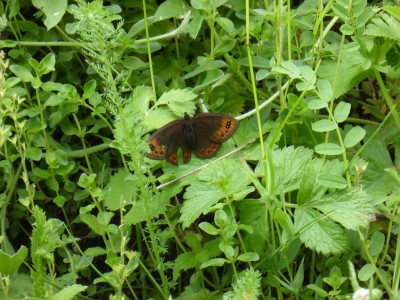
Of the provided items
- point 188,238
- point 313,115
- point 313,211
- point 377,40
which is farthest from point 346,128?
point 188,238

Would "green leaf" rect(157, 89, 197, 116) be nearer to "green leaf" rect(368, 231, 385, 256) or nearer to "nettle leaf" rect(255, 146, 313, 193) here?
"nettle leaf" rect(255, 146, 313, 193)

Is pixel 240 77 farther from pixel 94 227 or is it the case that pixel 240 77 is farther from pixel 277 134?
pixel 94 227

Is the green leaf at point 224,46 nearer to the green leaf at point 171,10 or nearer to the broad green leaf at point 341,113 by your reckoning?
the green leaf at point 171,10

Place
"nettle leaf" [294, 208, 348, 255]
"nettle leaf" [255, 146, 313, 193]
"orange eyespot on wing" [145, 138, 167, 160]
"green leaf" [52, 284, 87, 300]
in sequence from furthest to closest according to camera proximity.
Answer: "orange eyespot on wing" [145, 138, 167, 160] → "nettle leaf" [255, 146, 313, 193] → "nettle leaf" [294, 208, 348, 255] → "green leaf" [52, 284, 87, 300]

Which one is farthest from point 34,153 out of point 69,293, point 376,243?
point 376,243

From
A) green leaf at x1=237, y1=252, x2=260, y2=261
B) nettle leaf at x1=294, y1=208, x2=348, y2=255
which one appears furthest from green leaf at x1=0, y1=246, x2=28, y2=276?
nettle leaf at x1=294, y1=208, x2=348, y2=255

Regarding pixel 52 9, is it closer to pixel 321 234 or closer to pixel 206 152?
pixel 206 152
